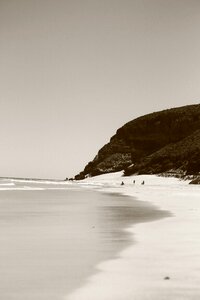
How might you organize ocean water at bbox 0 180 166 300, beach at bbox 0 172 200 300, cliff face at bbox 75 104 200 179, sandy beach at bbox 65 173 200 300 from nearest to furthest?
1. sandy beach at bbox 65 173 200 300
2. beach at bbox 0 172 200 300
3. ocean water at bbox 0 180 166 300
4. cliff face at bbox 75 104 200 179

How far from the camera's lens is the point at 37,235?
520 inches

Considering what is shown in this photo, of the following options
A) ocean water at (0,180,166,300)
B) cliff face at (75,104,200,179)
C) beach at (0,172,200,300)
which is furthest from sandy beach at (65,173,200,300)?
cliff face at (75,104,200,179)

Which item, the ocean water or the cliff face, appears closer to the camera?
the ocean water

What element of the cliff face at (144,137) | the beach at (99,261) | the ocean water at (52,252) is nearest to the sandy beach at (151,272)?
the beach at (99,261)

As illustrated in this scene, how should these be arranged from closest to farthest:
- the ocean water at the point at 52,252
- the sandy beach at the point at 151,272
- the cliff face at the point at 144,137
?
the sandy beach at the point at 151,272 < the ocean water at the point at 52,252 < the cliff face at the point at 144,137

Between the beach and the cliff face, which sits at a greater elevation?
the cliff face

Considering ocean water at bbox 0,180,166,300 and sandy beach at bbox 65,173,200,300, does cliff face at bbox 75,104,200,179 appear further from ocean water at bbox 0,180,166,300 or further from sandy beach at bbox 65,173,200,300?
sandy beach at bbox 65,173,200,300

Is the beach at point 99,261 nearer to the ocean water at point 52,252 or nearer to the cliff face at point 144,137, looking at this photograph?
the ocean water at point 52,252

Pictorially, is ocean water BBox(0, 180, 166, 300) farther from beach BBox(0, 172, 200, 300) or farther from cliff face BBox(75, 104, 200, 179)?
cliff face BBox(75, 104, 200, 179)

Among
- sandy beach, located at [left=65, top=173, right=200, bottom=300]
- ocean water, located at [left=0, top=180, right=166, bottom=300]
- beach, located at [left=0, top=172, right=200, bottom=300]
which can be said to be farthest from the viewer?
ocean water, located at [left=0, top=180, right=166, bottom=300]

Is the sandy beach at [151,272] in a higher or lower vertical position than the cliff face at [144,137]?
lower

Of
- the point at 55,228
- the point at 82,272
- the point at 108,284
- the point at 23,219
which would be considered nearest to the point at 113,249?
the point at 82,272

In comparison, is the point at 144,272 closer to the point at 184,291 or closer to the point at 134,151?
the point at 184,291

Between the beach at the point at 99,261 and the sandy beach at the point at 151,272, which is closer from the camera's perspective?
the sandy beach at the point at 151,272
